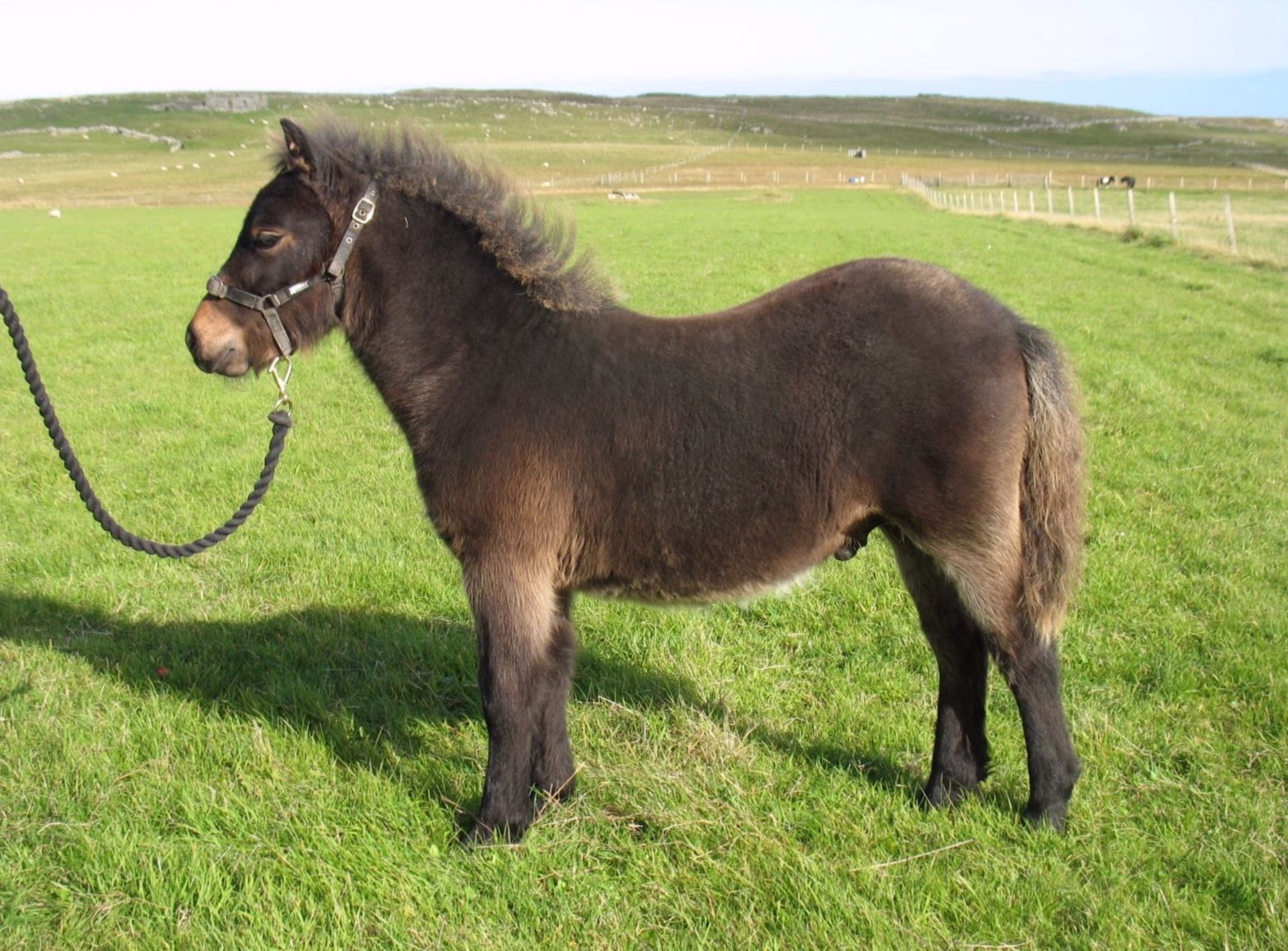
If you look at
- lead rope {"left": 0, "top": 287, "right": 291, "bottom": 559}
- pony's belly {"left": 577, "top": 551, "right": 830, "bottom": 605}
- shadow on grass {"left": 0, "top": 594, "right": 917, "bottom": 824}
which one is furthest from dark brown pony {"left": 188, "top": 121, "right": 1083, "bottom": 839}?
shadow on grass {"left": 0, "top": 594, "right": 917, "bottom": 824}

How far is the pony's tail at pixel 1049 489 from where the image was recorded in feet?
11.9

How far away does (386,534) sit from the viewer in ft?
23.7

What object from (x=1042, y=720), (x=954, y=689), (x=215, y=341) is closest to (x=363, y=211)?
(x=215, y=341)

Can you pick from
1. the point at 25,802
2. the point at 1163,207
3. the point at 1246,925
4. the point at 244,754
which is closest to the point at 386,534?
the point at 244,754

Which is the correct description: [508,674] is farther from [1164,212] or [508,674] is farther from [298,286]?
[1164,212]

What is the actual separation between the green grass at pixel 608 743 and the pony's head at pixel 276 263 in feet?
6.36

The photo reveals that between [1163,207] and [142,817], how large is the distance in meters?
54.3

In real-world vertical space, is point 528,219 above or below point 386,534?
above

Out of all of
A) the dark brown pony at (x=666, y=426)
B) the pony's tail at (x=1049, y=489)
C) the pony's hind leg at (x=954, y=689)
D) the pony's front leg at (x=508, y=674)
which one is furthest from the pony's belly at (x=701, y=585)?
the pony's tail at (x=1049, y=489)

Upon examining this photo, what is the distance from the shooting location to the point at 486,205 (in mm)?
4031

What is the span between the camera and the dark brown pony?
361 cm

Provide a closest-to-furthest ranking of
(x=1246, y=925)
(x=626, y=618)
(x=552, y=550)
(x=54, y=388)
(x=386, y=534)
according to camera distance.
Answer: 1. (x=1246, y=925)
2. (x=552, y=550)
3. (x=626, y=618)
4. (x=386, y=534)
5. (x=54, y=388)

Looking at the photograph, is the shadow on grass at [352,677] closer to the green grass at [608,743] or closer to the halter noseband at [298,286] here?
the green grass at [608,743]

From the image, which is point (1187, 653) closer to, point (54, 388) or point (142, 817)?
point (142, 817)
